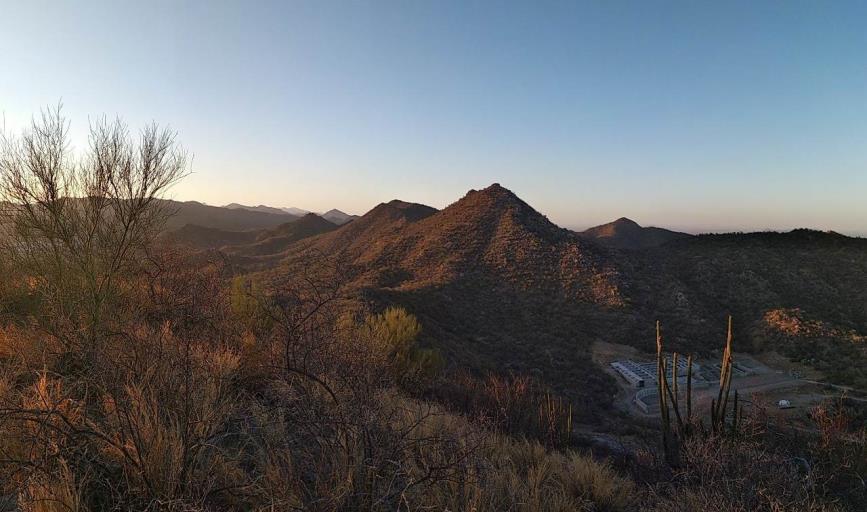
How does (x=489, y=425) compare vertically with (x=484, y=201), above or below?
below

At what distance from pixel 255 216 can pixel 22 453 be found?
13115 cm

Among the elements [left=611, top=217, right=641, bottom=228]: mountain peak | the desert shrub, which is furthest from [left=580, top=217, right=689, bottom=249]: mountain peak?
the desert shrub

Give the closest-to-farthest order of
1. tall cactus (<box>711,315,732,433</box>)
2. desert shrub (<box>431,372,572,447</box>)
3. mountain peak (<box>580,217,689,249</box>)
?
tall cactus (<box>711,315,732,433</box>) → desert shrub (<box>431,372,572,447</box>) → mountain peak (<box>580,217,689,249</box>)

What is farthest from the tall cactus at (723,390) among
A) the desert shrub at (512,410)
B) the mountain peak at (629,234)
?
the mountain peak at (629,234)

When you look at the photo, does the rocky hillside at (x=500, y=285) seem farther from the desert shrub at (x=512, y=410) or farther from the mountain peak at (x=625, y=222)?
the mountain peak at (x=625, y=222)

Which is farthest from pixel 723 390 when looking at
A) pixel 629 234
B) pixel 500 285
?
pixel 629 234

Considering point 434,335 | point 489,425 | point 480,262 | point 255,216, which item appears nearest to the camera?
point 489,425

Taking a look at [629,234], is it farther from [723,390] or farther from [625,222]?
[723,390]

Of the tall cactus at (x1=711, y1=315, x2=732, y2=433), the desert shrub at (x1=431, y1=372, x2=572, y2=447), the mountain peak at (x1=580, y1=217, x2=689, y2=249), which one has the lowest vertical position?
the desert shrub at (x1=431, y1=372, x2=572, y2=447)

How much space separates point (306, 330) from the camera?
135 inches

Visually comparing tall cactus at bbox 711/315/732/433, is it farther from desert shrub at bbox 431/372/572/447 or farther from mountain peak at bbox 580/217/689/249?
mountain peak at bbox 580/217/689/249

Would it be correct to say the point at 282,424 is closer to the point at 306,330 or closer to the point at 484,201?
the point at 306,330

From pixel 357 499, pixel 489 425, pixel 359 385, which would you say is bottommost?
pixel 489 425

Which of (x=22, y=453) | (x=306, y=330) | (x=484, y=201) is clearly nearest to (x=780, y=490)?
(x=306, y=330)
